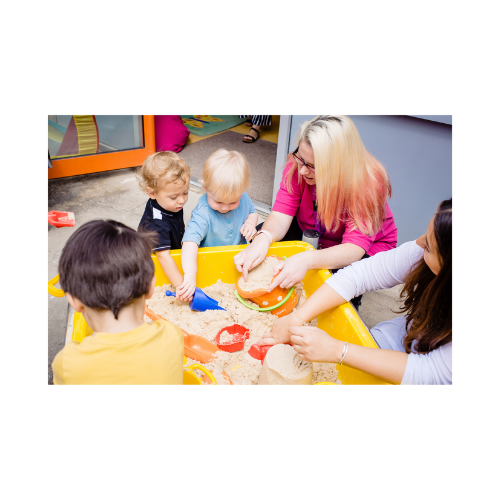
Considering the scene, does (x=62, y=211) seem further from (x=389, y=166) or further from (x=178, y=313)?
(x=389, y=166)

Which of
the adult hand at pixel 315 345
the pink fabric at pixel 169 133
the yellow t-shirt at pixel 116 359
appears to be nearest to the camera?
the yellow t-shirt at pixel 116 359

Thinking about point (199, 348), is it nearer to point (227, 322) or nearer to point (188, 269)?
point (227, 322)

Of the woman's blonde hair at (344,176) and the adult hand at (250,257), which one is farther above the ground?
the woman's blonde hair at (344,176)

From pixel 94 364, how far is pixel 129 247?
246 mm

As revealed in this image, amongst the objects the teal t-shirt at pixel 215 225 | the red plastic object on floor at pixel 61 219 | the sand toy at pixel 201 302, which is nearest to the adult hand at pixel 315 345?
the sand toy at pixel 201 302

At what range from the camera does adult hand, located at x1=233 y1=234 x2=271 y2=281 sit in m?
1.44

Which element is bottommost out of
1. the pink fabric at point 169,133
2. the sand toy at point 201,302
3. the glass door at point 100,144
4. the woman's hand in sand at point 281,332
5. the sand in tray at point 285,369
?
the sand in tray at point 285,369

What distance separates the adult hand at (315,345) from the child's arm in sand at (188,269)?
1.65 feet

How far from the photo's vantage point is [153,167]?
1.33 metres

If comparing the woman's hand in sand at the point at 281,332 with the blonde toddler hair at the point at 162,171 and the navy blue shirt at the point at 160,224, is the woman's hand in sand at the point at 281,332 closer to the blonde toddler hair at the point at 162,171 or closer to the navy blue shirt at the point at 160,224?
the navy blue shirt at the point at 160,224

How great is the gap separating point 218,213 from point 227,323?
44 centimetres

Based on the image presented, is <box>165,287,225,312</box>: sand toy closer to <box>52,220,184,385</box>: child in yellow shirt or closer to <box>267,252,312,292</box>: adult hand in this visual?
<box>267,252,312,292</box>: adult hand

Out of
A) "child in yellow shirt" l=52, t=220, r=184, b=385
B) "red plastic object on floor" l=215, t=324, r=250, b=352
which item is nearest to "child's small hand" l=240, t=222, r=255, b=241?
"red plastic object on floor" l=215, t=324, r=250, b=352

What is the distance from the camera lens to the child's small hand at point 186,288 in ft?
4.45
